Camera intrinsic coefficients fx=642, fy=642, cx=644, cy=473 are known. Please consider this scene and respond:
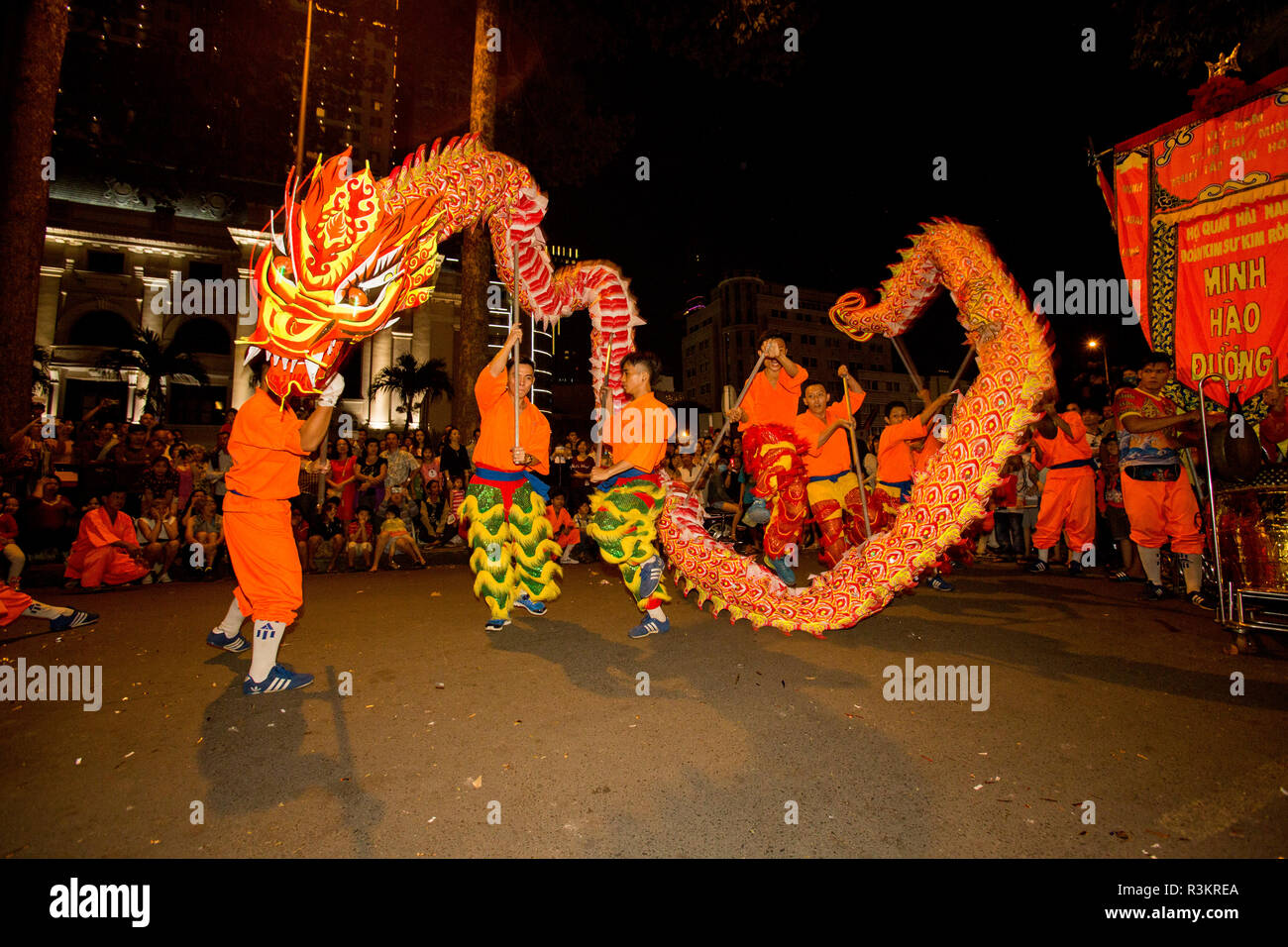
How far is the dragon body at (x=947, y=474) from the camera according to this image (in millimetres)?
3730

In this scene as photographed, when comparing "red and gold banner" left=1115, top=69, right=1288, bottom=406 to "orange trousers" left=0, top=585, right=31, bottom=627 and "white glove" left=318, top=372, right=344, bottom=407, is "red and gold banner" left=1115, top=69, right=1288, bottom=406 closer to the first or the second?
"white glove" left=318, top=372, right=344, bottom=407

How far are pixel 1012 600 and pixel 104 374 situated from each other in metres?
34.5

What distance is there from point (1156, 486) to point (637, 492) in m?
4.63

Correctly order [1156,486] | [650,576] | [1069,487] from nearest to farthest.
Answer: [650,576], [1156,486], [1069,487]

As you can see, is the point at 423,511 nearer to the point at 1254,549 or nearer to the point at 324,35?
the point at 1254,549

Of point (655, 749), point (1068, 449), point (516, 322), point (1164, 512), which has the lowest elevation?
point (655, 749)

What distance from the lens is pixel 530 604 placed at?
5.39m

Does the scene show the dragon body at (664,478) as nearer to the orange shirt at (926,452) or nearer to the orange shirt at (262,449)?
the orange shirt at (262,449)

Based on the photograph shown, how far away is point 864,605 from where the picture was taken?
3973mm

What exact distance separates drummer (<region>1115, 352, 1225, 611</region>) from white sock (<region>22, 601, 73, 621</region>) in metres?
8.43

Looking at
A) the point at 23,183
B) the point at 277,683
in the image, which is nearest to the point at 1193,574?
the point at 277,683

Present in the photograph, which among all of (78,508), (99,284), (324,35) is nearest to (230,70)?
(324,35)

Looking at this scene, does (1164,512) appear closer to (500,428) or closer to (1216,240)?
(1216,240)

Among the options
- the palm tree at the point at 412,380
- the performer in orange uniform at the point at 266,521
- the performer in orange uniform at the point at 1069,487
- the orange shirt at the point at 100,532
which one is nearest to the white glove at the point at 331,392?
the performer in orange uniform at the point at 266,521
